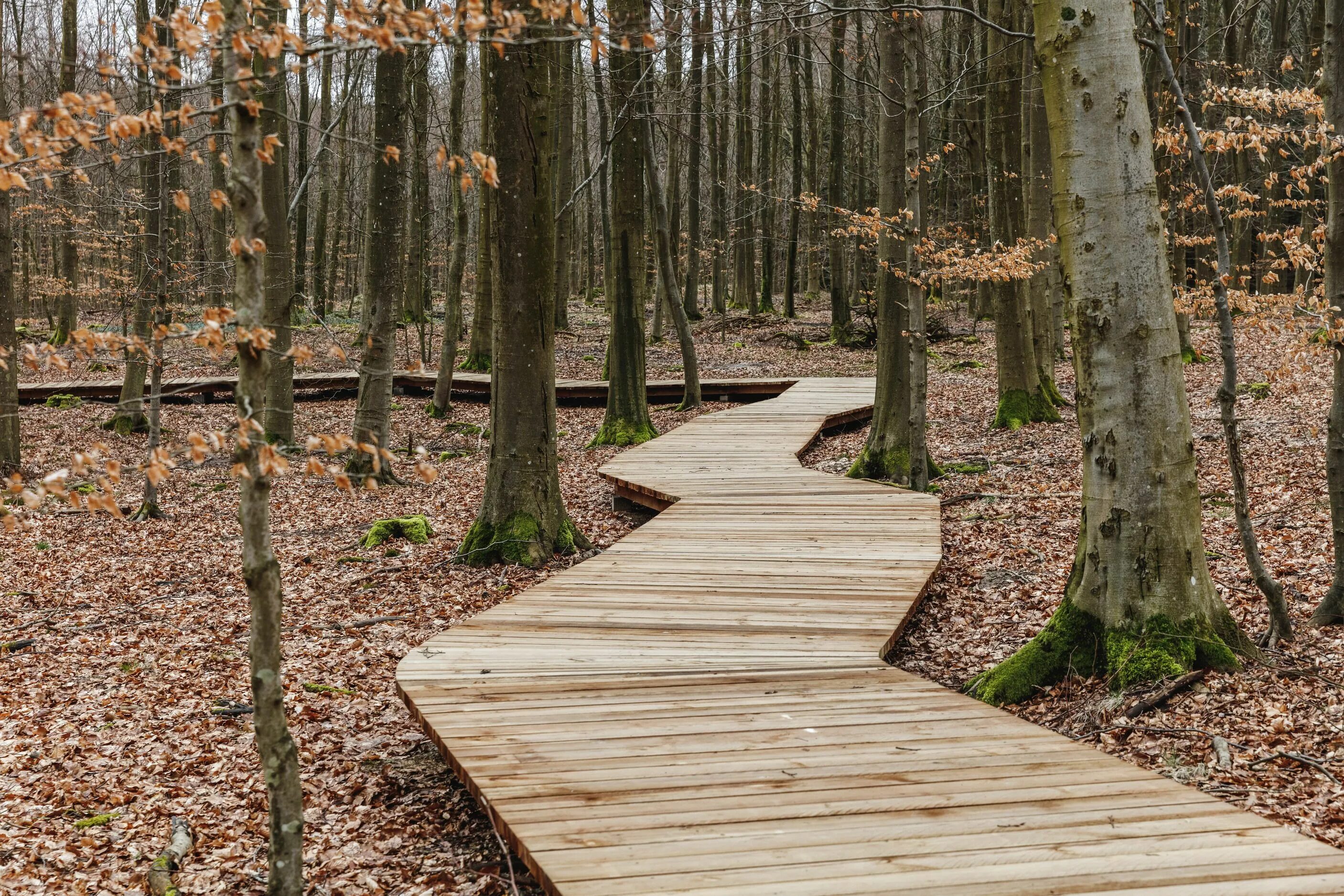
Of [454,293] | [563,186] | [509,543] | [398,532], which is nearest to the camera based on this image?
[509,543]

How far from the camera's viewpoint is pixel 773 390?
18.4 metres

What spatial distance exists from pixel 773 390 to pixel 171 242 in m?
10.8

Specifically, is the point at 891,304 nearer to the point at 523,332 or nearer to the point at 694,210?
the point at 523,332

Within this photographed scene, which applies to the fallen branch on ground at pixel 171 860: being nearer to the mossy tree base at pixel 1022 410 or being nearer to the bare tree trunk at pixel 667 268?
the bare tree trunk at pixel 667 268

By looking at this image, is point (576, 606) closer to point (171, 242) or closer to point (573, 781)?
point (573, 781)

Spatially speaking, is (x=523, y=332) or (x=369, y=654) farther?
(x=523, y=332)

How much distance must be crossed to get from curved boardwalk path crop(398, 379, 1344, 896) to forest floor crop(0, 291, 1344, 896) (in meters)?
0.49

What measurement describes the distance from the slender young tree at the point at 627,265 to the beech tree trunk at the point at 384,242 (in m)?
2.73

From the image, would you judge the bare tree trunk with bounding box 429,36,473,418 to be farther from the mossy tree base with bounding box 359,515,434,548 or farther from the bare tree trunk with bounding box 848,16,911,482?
the bare tree trunk with bounding box 848,16,911,482

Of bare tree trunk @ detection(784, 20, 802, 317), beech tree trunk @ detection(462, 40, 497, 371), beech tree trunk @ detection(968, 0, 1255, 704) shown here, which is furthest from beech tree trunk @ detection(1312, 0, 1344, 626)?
bare tree trunk @ detection(784, 20, 802, 317)

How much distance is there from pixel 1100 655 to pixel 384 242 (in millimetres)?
9168

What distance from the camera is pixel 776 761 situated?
3.93 metres

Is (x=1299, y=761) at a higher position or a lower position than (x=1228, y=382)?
lower

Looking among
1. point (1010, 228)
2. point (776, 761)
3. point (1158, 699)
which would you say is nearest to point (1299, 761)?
point (1158, 699)
